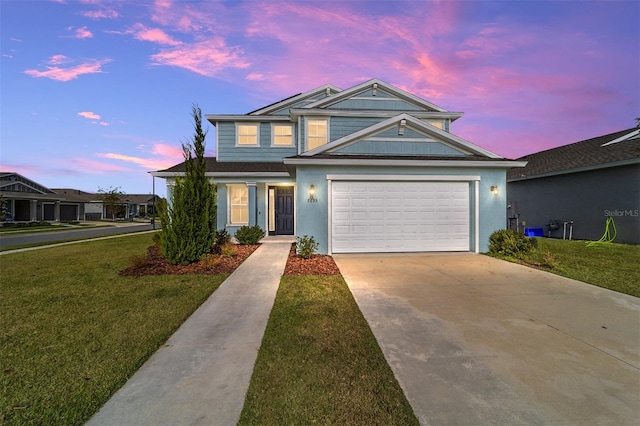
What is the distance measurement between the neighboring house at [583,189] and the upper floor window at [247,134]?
15.9 meters

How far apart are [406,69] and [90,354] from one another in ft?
47.1

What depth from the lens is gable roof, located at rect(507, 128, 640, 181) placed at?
40.2ft

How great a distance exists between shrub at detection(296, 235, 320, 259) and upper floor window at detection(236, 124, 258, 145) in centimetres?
769

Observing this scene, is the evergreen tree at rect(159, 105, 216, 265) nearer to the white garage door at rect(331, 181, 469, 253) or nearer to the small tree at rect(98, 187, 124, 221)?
the white garage door at rect(331, 181, 469, 253)

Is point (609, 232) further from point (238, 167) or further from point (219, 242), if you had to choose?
point (238, 167)

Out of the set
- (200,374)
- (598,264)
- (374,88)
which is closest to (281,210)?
(374,88)

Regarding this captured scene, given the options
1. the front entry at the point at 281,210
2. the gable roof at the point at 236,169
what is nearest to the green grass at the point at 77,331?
the gable roof at the point at 236,169

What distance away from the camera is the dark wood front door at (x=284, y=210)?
45.6 ft

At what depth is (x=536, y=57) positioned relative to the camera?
37.7ft

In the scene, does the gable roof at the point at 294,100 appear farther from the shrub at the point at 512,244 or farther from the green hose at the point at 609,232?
the green hose at the point at 609,232

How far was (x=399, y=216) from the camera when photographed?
9.62m

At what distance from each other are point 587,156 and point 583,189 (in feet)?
6.34

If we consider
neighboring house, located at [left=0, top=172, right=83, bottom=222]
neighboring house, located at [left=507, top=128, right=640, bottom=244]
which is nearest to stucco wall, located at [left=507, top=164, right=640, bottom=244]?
neighboring house, located at [left=507, top=128, right=640, bottom=244]

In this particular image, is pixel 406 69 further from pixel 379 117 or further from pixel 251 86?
pixel 251 86
